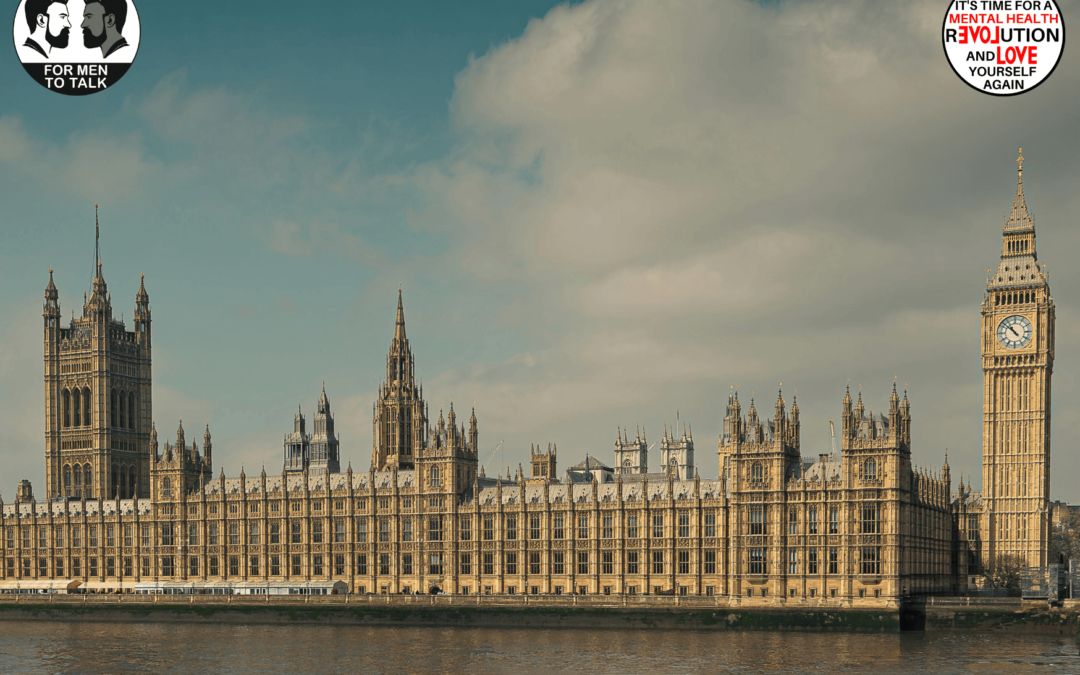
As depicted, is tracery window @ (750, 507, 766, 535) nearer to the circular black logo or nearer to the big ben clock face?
the big ben clock face

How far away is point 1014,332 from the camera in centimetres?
18000

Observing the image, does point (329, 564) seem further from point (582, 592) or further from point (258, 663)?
point (258, 663)

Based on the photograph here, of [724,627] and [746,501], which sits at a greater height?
[746,501]

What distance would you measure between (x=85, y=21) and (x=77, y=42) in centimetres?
123

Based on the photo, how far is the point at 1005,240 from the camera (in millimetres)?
183250

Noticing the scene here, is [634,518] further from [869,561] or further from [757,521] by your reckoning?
[869,561]

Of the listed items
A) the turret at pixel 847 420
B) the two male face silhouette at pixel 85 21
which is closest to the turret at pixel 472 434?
the turret at pixel 847 420

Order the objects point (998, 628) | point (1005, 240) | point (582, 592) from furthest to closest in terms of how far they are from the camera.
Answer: point (1005, 240), point (582, 592), point (998, 628)

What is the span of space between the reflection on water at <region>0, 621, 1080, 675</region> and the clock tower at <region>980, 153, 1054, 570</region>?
49.8m

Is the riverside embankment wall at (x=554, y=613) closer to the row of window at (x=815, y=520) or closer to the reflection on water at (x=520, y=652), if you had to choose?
the reflection on water at (x=520, y=652)

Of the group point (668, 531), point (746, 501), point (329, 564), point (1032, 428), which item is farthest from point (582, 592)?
point (1032, 428)

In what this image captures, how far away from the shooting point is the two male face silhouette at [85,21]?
246 feet

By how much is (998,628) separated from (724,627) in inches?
1040

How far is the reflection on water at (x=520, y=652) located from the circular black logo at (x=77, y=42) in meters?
52.9
